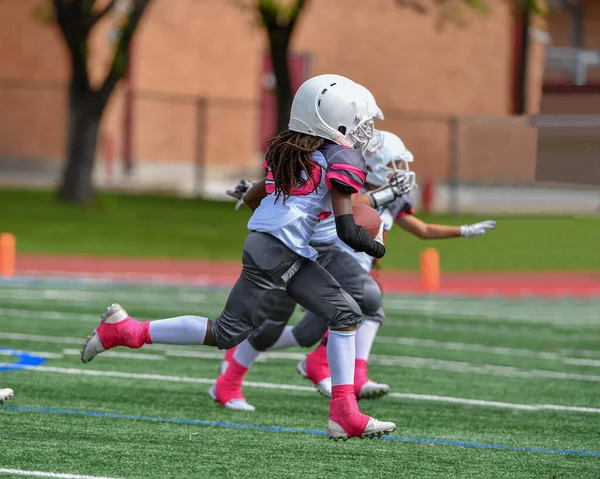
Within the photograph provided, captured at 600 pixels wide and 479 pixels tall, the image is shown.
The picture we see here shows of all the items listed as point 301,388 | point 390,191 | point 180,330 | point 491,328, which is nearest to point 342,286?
point 390,191

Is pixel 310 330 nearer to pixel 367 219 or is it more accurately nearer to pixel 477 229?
pixel 477 229

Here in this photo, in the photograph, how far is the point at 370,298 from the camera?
26.1 ft

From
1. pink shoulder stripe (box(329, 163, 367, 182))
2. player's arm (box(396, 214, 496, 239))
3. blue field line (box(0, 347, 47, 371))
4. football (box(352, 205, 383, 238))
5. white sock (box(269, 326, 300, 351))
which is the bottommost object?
blue field line (box(0, 347, 47, 371))

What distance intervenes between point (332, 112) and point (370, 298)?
1.58m

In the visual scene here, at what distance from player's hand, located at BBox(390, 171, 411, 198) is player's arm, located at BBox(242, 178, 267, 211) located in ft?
2.84

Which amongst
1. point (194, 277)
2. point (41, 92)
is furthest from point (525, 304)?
point (41, 92)

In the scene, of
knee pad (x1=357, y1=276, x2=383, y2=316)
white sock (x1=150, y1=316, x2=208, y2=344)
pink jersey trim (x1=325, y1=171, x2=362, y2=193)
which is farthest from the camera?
knee pad (x1=357, y1=276, x2=383, y2=316)

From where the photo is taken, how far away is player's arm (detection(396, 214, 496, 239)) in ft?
27.5

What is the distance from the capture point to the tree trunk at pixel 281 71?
2566 cm

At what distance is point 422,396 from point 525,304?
7.51m

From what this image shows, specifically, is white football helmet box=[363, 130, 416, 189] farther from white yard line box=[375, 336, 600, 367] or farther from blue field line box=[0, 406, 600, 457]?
white yard line box=[375, 336, 600, 367]

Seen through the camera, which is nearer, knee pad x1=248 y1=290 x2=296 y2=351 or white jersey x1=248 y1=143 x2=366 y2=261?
white jersey x1=248 y1=143 x2=366 y2=261

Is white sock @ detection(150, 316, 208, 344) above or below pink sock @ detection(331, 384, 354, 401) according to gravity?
above

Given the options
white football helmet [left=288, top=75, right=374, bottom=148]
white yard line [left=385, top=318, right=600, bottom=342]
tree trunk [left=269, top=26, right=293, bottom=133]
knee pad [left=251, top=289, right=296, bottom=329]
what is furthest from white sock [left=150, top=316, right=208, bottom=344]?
tree trunk [left=269, top=26, right=293, bottom=133]
